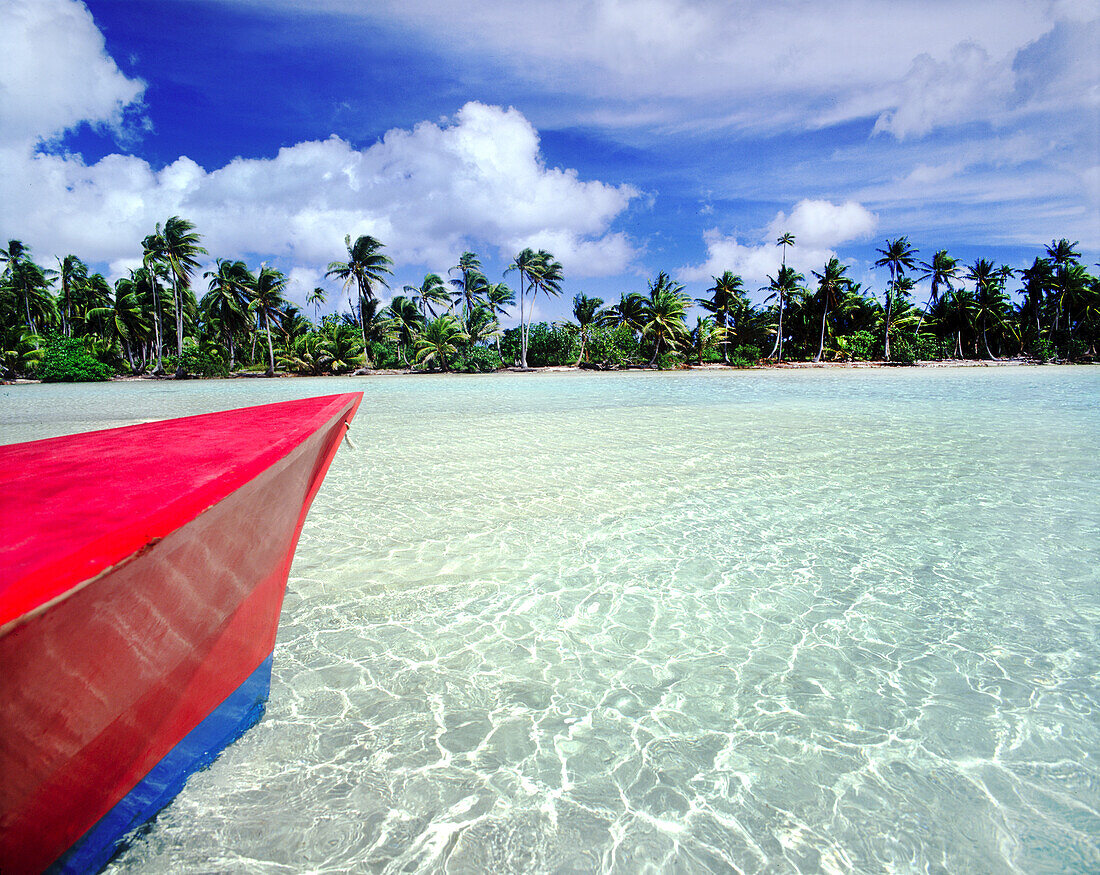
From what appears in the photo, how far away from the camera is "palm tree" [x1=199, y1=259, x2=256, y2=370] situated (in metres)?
38.0

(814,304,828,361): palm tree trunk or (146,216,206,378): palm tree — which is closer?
(146,216,206,378): palm tree

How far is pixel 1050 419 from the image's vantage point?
1202cm

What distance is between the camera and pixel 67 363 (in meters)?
34.2

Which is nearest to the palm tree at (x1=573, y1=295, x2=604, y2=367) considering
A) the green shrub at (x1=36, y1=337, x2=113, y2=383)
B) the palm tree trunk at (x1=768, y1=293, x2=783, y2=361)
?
the palm tree trunk at (x1=768, y1=293, x2=783, y2=361)

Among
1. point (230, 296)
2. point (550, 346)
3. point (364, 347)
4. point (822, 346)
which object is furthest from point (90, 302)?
point (822, 346)

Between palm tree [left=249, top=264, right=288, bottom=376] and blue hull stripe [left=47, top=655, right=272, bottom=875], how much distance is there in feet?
133

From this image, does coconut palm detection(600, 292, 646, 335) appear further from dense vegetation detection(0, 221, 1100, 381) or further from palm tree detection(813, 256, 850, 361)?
palm tree detection(813, 256, 850, 361)

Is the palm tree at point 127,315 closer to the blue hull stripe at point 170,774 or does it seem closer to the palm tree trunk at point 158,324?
the palm tree trunk at point 158,324

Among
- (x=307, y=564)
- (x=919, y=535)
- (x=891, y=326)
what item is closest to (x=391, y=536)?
(x=307, y=564)

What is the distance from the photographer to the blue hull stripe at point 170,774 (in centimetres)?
174

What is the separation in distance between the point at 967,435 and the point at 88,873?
1203cm

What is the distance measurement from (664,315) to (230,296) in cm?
3070

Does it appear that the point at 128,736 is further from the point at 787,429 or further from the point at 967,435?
the point at 967,435

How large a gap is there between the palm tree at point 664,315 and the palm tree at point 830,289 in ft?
39.9
